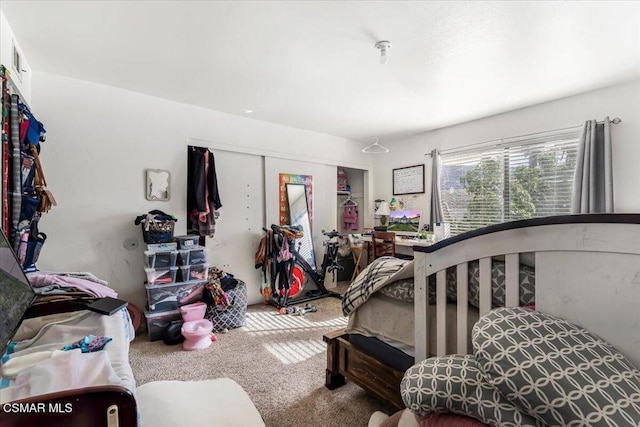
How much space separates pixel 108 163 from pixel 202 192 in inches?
34.3

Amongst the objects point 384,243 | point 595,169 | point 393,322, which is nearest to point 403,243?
point 384,243

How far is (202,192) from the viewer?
123 inches

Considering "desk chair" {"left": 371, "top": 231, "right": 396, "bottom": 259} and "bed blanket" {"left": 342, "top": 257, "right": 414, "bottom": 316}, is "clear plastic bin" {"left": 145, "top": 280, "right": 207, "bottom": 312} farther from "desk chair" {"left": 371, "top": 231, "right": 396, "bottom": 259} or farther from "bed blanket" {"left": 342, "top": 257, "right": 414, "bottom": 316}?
"desk chair" {"left": 371, "top": 231, "right": 396, "bottom": 259}

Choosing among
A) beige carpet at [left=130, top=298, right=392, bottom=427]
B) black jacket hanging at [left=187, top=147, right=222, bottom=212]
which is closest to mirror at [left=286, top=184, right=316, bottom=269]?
black jacket hanging at [left=187, top=147, right=222, bottom=212]

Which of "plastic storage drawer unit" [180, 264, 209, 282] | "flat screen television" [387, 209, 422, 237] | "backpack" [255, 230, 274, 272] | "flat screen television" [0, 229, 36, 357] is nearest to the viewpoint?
"flat screen television" [0, 229, 36, 357]

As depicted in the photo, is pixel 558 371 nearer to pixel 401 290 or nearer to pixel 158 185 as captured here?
pixel 401 290

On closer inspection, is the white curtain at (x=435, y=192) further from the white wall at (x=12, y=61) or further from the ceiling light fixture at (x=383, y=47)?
the white wall at (x=12, y=61)

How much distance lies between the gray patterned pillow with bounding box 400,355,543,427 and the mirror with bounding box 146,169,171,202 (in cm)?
290

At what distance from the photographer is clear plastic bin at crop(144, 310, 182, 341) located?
269cm

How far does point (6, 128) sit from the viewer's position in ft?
5.51

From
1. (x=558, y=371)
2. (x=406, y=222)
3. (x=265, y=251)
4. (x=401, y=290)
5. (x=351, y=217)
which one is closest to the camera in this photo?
(x=558, y=371)

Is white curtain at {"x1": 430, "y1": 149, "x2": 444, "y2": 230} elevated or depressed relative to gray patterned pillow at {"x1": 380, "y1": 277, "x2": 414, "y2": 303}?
elevated

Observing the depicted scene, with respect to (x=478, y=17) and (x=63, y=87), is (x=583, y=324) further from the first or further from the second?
(x=63, y=87)

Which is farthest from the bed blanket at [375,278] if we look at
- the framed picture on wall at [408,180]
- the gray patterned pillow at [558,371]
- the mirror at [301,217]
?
the framed picture on wall at [408,180]
